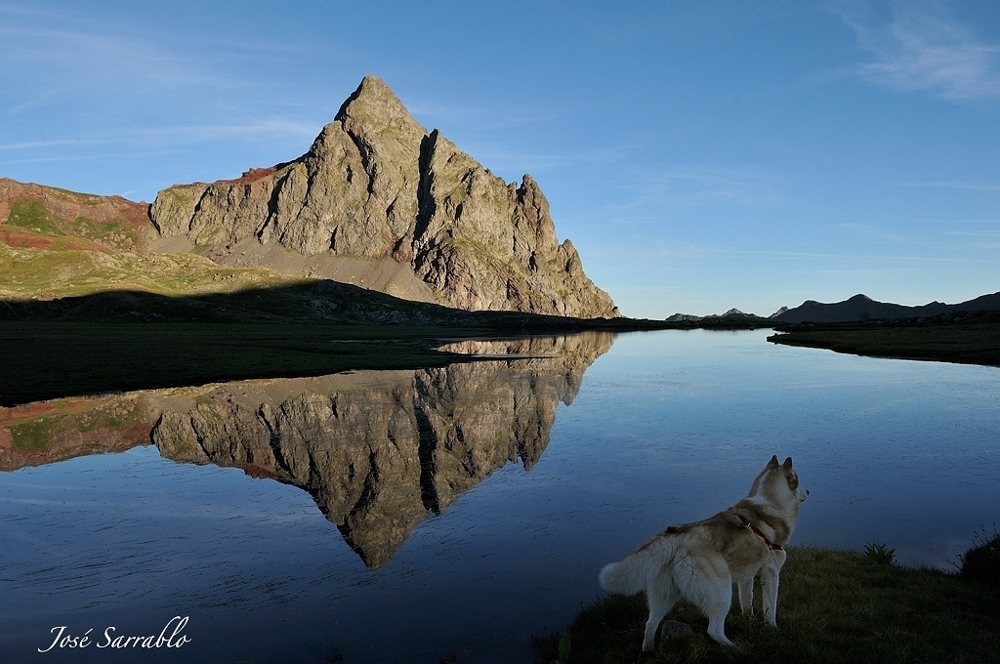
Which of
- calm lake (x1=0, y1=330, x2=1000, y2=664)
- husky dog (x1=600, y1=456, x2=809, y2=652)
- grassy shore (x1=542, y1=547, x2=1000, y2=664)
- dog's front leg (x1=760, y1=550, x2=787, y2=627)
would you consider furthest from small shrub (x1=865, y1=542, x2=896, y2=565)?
dog's front leg (x1=760, y1=550, x2=787, y2=627)

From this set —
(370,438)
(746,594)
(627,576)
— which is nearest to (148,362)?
(370,438)

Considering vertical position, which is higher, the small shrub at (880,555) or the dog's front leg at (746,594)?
the dog's front leg at (746,594)

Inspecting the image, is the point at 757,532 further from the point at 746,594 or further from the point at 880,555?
the point at 880,555

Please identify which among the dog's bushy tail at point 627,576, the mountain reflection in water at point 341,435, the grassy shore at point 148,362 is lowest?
the mountain reflection in water at point 341,435

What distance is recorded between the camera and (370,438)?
31.3m

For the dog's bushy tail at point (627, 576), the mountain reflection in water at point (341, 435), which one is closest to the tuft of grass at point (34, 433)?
the mountain reflection in water at point (341, 435)

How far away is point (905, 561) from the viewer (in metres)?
15.4

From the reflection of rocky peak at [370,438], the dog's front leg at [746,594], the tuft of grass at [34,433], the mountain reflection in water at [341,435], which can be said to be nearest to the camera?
the dog's front leg at [746,594]

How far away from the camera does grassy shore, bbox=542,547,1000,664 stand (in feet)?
31.3

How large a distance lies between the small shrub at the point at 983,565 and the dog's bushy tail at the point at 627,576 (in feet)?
29.9

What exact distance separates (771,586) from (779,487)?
1.89 meters

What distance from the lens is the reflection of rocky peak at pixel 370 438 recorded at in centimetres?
2145

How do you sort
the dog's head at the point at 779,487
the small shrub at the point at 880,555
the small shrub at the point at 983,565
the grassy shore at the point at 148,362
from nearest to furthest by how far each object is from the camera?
the dog's head at the point at 779,487 → the small shrub at the point at 983,565 → the small shrub at the point at 880,555 → the grassy shore at the point at 148,362

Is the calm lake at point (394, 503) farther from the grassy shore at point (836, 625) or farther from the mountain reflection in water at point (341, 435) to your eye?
the grassy shore at point (836, 625)
